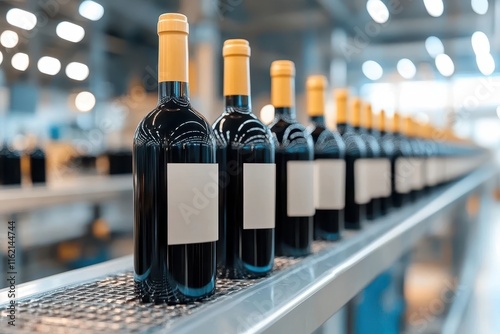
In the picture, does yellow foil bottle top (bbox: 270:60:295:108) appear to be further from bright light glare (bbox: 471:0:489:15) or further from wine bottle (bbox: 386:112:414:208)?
bright light glare (bbox: 471:0:489:15)

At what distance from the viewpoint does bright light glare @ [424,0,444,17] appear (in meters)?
3.41

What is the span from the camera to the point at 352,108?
1.31m

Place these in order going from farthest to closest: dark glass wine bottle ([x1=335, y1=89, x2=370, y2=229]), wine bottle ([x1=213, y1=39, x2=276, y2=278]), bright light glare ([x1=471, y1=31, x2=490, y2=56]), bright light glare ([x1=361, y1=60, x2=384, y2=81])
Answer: bright light glare ([x1=361, y1=60, x2=384, y2=81]) < bright light glare ([x1=471, y1=31, x2=490, y2=56]) < dark glass wine bottle ([x1=335, y1=89, x2=370, y2=229]) < wine bottle ([x1=213, y1=39, x2=276, y2=278])

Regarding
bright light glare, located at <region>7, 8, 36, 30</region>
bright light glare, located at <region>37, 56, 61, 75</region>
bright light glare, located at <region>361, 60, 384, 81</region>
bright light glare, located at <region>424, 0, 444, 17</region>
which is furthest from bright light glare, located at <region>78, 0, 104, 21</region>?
bright light glare, located at <region>361, 60, 384, 81</region>

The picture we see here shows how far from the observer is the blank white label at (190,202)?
533 millimetres

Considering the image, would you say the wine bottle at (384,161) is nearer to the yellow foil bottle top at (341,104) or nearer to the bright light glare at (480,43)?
the yellow foil bottle top at (341,104)

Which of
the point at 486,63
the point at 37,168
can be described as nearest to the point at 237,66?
the point at 37,168

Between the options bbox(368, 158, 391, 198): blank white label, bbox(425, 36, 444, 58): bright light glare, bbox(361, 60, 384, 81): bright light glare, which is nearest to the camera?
bbox(368, 158, 391, 198): blank white label

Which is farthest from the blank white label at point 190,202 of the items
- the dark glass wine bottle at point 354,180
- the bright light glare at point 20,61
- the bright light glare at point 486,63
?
the bright light glare at point 486,63

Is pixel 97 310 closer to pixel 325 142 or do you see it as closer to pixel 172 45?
pixel 172 45

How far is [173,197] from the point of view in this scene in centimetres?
53

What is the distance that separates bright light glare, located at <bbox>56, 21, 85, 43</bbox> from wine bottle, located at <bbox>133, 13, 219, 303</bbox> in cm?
361

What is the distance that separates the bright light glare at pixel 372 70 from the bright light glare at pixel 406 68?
196 mm

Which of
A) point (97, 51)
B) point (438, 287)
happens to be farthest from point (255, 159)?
point (97, 51)
